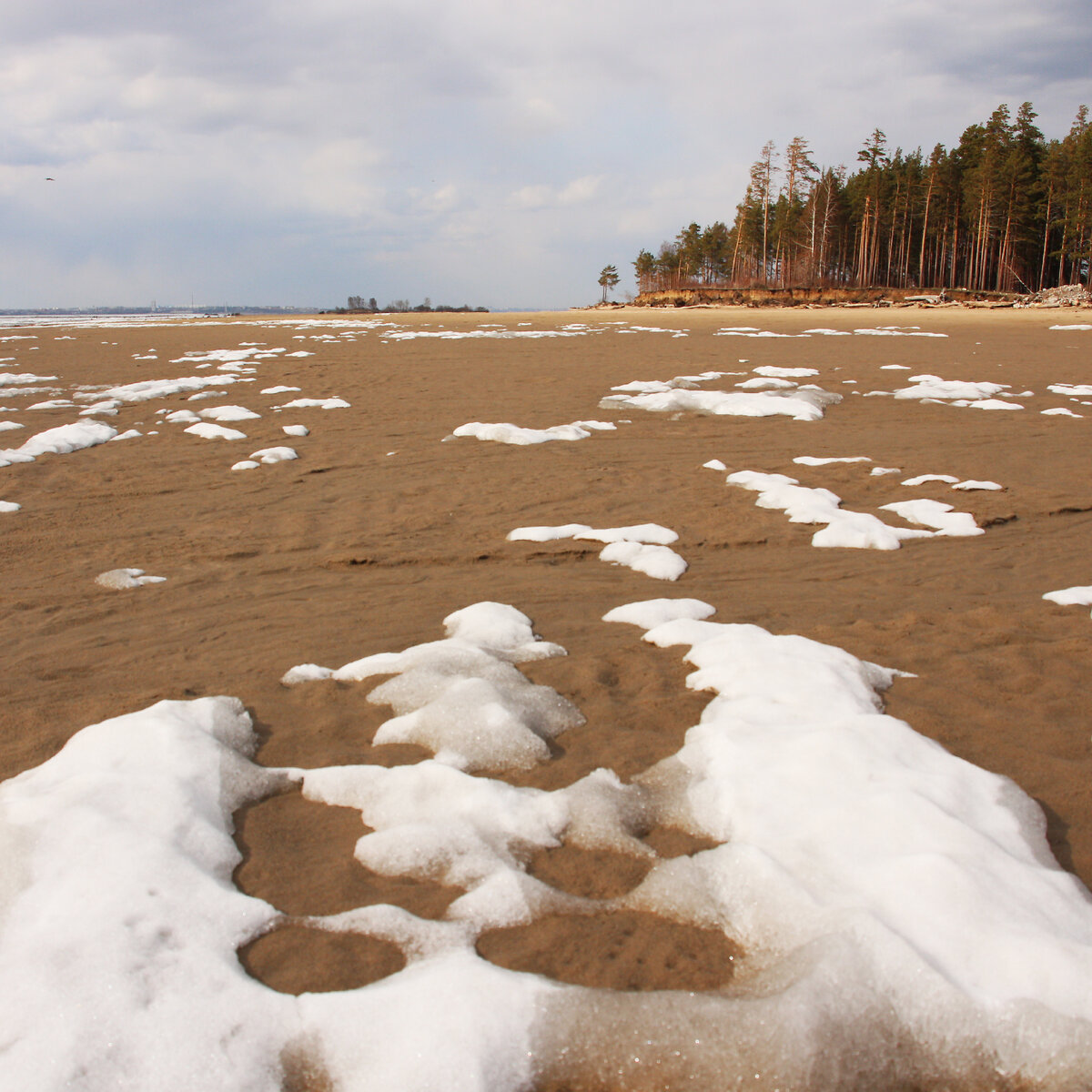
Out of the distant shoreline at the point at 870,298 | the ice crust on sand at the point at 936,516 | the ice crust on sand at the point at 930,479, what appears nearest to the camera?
the ice crust on sand at the point at 936,516

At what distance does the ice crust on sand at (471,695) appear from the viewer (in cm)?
308

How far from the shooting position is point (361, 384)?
13.9 metres

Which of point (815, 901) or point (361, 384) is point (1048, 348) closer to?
point (361, 384)

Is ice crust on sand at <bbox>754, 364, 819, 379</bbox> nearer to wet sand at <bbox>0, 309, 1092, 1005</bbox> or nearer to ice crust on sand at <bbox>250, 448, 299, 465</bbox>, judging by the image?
wet sand at <bbox>0, 309, 1092, 1005</bbox>

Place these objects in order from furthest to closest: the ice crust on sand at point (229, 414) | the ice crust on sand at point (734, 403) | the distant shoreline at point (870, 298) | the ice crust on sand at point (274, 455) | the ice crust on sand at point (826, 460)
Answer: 1. the distant shoreline at point (870, 298)
2. the ice crust on sand at point (229, 414)
3. the ice crust on sand at point (734, 403)
4. the ice crust on sand at point (274, 455)
5. the ice crust on sand at point (826, 460)

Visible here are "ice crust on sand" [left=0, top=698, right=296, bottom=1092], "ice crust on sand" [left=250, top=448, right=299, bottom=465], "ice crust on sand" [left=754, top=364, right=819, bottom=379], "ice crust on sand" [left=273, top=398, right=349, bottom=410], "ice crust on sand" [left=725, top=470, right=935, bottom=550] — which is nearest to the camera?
"ice crust on sand" [left=0, top=698, right=296, bottom=1092]

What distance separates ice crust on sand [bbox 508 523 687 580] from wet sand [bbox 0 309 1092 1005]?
135mm

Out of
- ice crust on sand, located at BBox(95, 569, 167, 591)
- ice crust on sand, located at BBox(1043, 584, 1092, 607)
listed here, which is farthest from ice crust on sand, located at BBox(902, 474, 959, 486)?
ice crust on sand, located at BBox(95, 569, 167, 591)

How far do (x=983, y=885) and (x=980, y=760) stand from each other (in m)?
0.87

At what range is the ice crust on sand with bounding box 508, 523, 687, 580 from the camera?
203 inches

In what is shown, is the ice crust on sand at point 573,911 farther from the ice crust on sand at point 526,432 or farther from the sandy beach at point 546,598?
the ice crust on sand at point 526,432

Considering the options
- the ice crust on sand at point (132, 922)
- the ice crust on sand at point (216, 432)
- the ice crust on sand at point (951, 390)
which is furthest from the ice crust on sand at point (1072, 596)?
the ice crust on sand at point (216, 432)

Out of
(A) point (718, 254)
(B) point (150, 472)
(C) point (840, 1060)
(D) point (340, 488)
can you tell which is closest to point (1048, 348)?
(D) point (340, 488)

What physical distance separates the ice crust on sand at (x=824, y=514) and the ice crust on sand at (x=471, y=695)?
2728 mm
